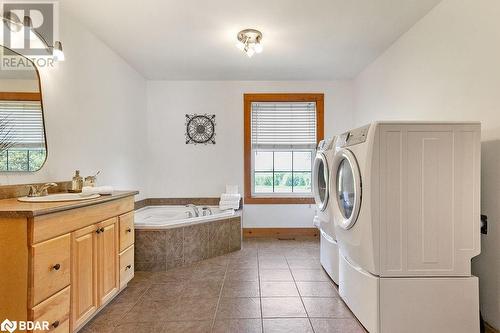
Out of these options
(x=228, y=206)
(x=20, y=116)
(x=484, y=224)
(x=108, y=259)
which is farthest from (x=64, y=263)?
(x=484, y=224)

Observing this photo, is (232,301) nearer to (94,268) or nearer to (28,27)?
(94,268)

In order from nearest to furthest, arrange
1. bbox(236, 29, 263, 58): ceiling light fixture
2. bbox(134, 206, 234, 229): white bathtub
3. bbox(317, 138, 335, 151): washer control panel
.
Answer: bbox(317, 138, 335, 151): washer control panel, bbox(236, 29, 263, 58): ceiling light fixture, bbox(134, 206, 234, 229): white bathtub

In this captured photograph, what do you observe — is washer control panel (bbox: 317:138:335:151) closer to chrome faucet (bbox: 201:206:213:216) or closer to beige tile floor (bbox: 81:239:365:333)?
beige tile floor (bbox: 81:239:365:333)

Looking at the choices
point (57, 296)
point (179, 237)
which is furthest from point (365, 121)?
point (57, 296)

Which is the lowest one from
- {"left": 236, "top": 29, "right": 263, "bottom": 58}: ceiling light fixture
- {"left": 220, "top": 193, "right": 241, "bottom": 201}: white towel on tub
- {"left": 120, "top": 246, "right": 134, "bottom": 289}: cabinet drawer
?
{"left": 120, "top": 246, "right": 134, "bottom": 289}: cabinet drawer

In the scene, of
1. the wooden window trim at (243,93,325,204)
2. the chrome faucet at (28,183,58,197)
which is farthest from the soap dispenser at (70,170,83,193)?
the wooden window trim at (243,93,325,204)

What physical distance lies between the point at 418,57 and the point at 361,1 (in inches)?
32.5

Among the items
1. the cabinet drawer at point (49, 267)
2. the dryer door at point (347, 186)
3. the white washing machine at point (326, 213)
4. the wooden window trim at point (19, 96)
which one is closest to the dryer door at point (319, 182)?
the white washing machine at point (326, 213)

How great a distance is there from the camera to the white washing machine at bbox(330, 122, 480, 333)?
1638mm

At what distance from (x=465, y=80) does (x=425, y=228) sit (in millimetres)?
1165

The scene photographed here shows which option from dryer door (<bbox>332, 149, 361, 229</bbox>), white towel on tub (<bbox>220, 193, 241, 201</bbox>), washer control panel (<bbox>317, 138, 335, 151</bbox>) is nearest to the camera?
dryer door (<bbox>332, 149, 361, 229</bbox>)

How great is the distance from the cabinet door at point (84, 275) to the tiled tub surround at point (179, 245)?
3.09 feet

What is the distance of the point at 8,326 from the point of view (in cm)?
130

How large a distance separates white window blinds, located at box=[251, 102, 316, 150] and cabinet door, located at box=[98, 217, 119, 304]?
2.55 meters
